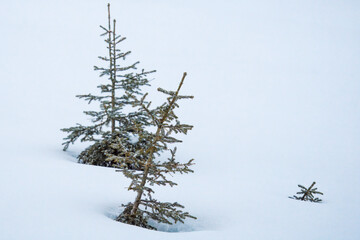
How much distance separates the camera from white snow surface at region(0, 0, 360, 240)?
3932 millimetres

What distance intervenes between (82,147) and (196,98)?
13.3 m

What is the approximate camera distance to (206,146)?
1055cm

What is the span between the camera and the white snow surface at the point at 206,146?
3932 millimetres

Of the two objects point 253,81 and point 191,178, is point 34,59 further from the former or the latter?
point 191,178

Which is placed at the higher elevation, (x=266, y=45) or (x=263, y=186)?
(x=266, y=45)

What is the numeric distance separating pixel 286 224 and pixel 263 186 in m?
2.57

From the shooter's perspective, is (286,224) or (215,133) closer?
(286,224)

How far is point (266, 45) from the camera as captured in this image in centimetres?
4994

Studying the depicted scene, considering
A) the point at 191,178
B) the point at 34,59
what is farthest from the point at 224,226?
the point at 34,59

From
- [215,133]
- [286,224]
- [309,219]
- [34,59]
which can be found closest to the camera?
[286,224]

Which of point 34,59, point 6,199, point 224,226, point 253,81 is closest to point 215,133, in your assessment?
point 224,226

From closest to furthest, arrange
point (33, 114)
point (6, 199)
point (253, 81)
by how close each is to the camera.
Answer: point (6, 199), point (33, 114), point (253, 81)

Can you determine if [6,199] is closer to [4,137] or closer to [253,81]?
[4,137]

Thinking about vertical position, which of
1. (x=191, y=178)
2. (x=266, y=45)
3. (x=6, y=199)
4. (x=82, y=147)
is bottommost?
(x=6, y=199)
